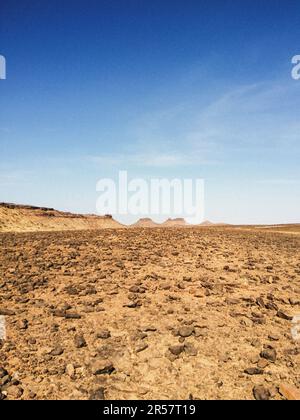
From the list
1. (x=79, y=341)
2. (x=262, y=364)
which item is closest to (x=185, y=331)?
(x=262, y=364)

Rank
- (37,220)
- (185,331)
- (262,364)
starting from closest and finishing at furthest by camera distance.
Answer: (262,364) < (185,331) < (37,220)

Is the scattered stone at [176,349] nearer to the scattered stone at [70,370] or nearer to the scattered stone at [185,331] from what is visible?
the scattered stone at [185,331]

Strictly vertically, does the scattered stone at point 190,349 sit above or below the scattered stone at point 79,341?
below

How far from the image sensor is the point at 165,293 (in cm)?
852

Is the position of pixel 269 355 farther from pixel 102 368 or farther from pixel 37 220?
pixel 37 220

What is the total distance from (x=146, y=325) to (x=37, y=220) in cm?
6873

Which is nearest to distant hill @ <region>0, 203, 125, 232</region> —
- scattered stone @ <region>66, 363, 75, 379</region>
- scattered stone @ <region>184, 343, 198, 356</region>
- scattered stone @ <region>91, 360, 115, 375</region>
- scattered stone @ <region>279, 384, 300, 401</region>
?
scattered stone @ <region>66, 363, 75, 379</region>

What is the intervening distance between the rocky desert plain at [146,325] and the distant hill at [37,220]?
162 feet

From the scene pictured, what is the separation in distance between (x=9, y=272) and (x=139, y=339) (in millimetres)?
5956

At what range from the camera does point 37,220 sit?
70500 millimetres

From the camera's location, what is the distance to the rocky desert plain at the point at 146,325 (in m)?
4.76

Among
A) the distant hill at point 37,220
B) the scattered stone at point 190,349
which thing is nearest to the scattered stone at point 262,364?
the scattered stone at point 190,349

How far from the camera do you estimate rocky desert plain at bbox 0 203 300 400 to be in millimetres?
4758

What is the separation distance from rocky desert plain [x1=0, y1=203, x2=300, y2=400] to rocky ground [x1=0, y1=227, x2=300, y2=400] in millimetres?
22
